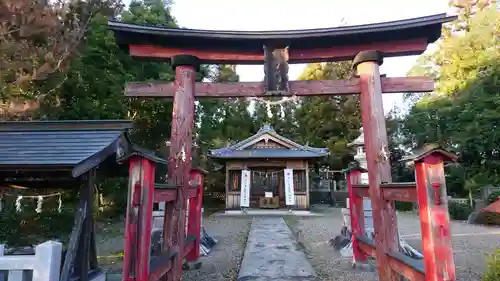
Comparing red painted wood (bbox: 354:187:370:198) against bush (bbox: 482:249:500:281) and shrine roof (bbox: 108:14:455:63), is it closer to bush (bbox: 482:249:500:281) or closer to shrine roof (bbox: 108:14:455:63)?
bush (bbox: 482:249:500:281)

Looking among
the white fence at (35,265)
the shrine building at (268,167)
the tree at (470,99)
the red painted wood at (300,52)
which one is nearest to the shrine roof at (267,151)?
the shrine building at (268,167)

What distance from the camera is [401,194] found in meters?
3.91

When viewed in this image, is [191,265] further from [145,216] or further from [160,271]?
[145,216]

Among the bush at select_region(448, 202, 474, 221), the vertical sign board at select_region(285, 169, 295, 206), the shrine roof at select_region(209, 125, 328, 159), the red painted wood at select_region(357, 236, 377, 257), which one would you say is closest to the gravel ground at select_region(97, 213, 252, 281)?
the red painted wood at select_region(357, 236, 377, 257)

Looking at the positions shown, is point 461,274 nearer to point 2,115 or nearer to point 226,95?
point 226,95

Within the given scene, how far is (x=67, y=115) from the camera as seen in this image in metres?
11.8

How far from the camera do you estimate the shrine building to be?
1836cm

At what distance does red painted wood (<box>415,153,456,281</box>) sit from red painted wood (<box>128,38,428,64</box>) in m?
2.83

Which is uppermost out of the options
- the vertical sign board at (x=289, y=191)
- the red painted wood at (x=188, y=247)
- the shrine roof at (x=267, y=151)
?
the shrine roof at (x=267, y=151)

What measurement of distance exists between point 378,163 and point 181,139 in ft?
10.1

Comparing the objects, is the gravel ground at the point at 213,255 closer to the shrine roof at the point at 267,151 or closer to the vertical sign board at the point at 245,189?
the vertical sign board at the point at 245,189

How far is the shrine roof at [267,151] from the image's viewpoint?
1847 cm

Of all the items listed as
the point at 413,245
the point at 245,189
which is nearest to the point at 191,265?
the point at 413,245

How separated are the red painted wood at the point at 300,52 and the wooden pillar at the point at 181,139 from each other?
19 centimetres
